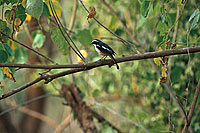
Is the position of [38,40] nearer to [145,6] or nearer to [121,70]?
[145,6]

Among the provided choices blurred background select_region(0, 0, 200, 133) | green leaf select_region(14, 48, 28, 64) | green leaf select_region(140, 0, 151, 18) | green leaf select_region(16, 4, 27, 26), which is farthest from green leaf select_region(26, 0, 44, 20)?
green leaf select_region(14, 48, 28, 64)

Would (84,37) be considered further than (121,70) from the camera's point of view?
No

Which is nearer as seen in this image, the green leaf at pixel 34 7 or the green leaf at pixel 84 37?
the green leaf at pixel 34 7

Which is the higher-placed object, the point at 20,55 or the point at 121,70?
the point at 20,55

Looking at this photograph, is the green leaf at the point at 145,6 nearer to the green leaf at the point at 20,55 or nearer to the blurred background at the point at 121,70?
the blurred background at the point at 121,70

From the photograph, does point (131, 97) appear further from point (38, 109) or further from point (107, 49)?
point (107, 49)

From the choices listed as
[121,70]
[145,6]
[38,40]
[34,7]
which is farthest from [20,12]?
[121,70]

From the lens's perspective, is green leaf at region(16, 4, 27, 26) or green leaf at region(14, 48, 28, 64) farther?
green leaf at region(14, 48, 28, 64)

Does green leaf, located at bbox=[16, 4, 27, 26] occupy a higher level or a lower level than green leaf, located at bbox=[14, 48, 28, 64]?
higher

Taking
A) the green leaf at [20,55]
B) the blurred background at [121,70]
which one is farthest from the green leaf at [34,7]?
the green leaf at [20,55]

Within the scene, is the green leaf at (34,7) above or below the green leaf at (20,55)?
above

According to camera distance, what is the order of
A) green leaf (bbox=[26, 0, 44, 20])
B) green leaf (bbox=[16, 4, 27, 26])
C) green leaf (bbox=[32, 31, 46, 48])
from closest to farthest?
green leaf (bbox=[26, 0, 44, 20]) < green leaf (bbox=[16, 4, 27, 26]) < green leaf (bbox=[32, 31, 46, 48])

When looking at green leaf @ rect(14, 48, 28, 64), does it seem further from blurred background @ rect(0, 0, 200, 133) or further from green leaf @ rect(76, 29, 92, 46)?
green leaf @ rect(76, 29, 92, 46)

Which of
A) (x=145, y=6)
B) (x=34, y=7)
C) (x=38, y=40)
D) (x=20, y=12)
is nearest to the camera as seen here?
(x=34, y=7)
